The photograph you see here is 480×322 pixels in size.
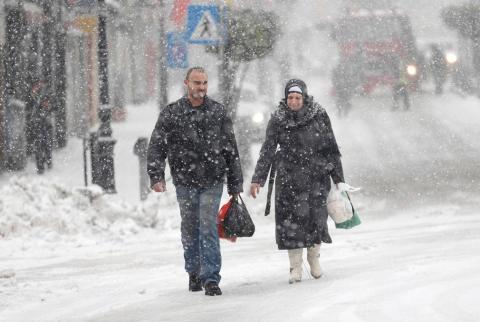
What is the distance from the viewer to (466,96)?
35156 millimetres

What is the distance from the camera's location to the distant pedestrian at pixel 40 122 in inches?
798

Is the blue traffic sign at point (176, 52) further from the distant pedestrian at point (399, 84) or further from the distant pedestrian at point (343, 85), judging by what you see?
the distant pedestrian at point (343, 85)

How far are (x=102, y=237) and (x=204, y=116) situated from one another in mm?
4994

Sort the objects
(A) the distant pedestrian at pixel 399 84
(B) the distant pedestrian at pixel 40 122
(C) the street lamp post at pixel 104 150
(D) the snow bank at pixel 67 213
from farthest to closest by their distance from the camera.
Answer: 1. (A) the distant pedestrian at pixel 399 84
2. (B) the distant pedestrian at pixel 40 122
3. (C) the street lamp post at pixel 104 150
4. (D) the snow bank at pixel 67 213

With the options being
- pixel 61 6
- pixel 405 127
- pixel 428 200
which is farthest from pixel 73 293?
pixel 405 127

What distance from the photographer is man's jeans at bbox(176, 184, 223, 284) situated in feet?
26.6

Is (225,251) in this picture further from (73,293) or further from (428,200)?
(428,200)

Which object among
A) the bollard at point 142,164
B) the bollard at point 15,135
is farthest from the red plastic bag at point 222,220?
the bollard at point 15,135

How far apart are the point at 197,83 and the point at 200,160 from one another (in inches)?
21.6

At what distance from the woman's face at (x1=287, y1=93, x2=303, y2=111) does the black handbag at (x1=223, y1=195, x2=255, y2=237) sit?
0.85 m

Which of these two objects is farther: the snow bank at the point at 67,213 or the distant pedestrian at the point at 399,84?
the distant pedestrian at the point at 399,84

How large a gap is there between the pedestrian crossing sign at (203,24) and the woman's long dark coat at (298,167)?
6.99 m

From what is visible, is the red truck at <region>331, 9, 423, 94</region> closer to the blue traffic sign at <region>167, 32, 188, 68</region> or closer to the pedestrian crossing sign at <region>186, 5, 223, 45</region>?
the blue traffic sign at <region>167, 32, 188, 68</region>

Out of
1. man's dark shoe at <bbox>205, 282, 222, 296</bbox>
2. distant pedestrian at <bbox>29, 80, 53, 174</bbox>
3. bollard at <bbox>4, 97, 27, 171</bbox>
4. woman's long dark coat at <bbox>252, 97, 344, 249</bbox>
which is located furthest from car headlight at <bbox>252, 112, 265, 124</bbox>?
man's dark shoe at <bbox>205, 282, 222, 296</bbox>
